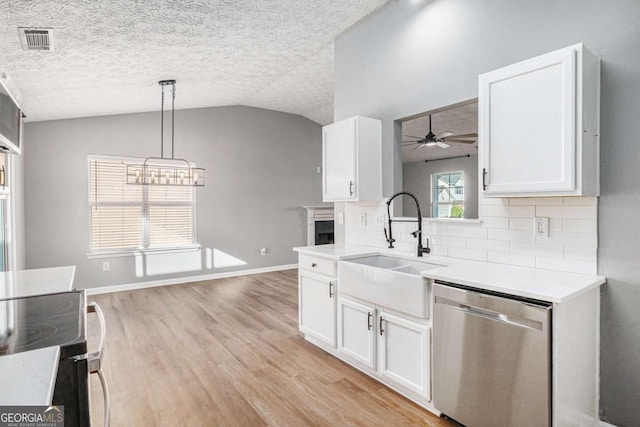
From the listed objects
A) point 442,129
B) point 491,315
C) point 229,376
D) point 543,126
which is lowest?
point 229,376

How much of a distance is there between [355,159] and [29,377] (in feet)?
8.80

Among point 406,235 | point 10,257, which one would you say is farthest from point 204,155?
point 406,235

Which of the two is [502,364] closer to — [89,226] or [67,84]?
[67,84]

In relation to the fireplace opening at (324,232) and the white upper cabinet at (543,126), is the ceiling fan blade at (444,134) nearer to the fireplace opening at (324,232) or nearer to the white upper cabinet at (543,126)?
the white upper cabinet at (543,126)

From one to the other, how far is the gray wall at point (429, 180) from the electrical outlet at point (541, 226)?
2.03 ft

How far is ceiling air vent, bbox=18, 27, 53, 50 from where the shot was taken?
2.40 metres

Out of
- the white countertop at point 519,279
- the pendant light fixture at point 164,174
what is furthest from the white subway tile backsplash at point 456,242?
the pendant light fixture at point 164,174

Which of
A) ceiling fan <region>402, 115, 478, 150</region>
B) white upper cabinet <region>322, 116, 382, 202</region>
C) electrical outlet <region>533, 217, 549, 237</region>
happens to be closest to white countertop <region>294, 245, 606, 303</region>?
electrical outlet <region>533, 217, 549, 237</region>

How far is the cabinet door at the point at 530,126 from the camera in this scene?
1767 millimetres

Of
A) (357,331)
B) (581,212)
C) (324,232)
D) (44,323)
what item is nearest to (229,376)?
(357,331)

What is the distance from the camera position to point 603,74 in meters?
1.91

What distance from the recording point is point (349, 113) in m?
3.71

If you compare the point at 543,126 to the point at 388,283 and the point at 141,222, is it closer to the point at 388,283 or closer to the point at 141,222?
the point at 388,283

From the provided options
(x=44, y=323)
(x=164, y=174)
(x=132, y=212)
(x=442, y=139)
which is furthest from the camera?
(x=132, y=212)
